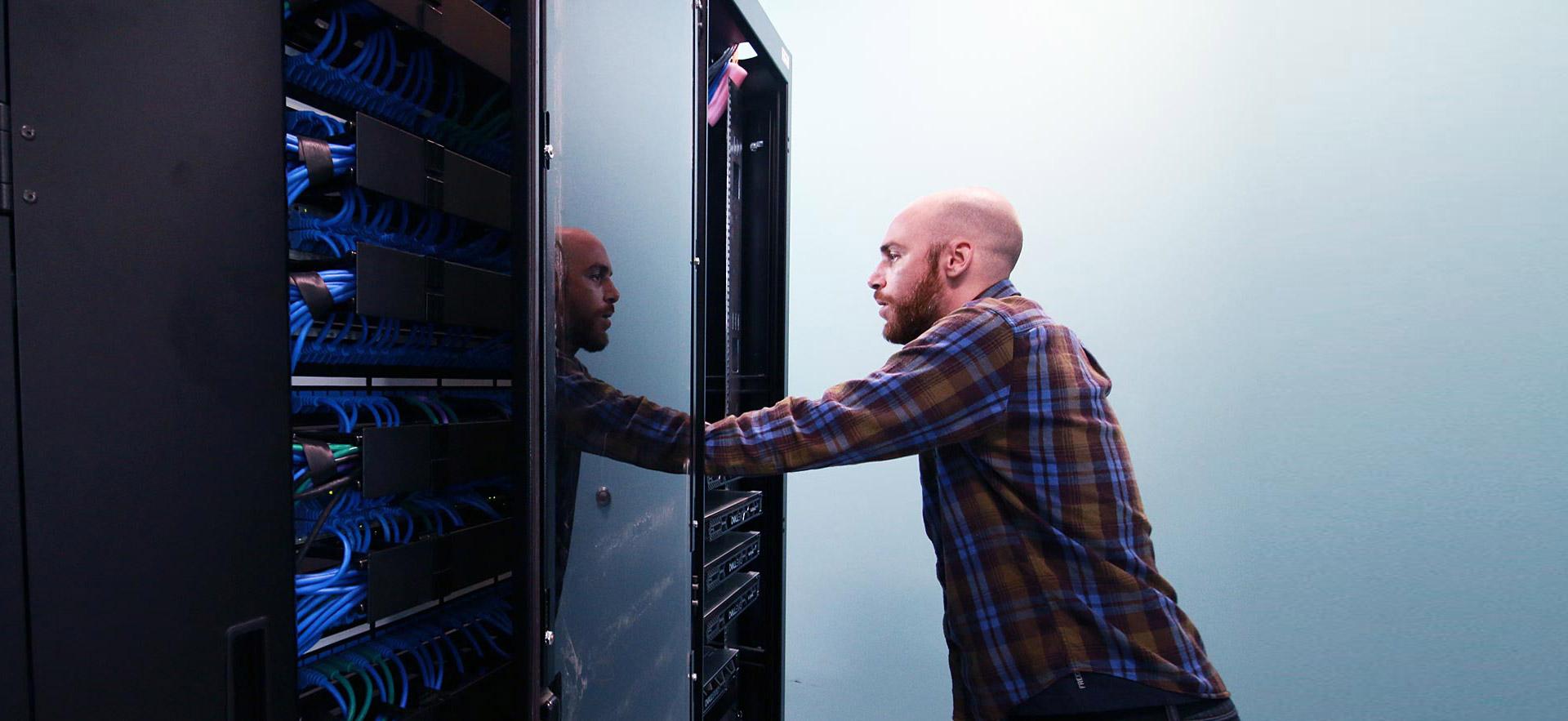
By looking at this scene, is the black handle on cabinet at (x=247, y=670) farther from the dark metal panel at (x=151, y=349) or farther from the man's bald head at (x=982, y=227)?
the man's bald head at (x=982, y=227)

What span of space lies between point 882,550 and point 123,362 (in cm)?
167

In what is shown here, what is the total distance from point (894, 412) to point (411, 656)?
57 centimetres

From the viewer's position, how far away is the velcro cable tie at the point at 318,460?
0.49 metres

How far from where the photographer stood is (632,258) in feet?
2.16

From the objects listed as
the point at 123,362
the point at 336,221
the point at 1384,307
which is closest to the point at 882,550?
the point at 1384,307

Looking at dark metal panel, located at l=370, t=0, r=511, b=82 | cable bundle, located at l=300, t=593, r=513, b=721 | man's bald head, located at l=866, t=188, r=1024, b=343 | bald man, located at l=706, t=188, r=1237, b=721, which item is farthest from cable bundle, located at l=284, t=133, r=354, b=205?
man's bald head, located at l=866, t=188, r=1024, b=343

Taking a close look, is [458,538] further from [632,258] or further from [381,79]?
[381,79]

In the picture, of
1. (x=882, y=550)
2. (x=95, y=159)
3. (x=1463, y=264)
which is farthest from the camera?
(x=882, y=550)

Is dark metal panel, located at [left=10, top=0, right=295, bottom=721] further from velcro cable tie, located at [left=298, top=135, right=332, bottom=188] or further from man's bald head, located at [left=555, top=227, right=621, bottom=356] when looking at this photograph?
man's bald head, located at [left=555, top=227, right=621, bottom=356]

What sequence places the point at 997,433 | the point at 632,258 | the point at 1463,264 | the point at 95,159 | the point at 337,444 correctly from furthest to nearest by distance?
the point at 1463,264 → the point at 997,433 → the point at 632,258 → the point at 337,444 → the point at 95,159

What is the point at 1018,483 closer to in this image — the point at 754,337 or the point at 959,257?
the point at 959,257

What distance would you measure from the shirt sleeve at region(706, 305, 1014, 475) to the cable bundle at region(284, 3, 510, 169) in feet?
1.34

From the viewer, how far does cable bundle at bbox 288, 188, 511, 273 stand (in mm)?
534

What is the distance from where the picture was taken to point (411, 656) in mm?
607
